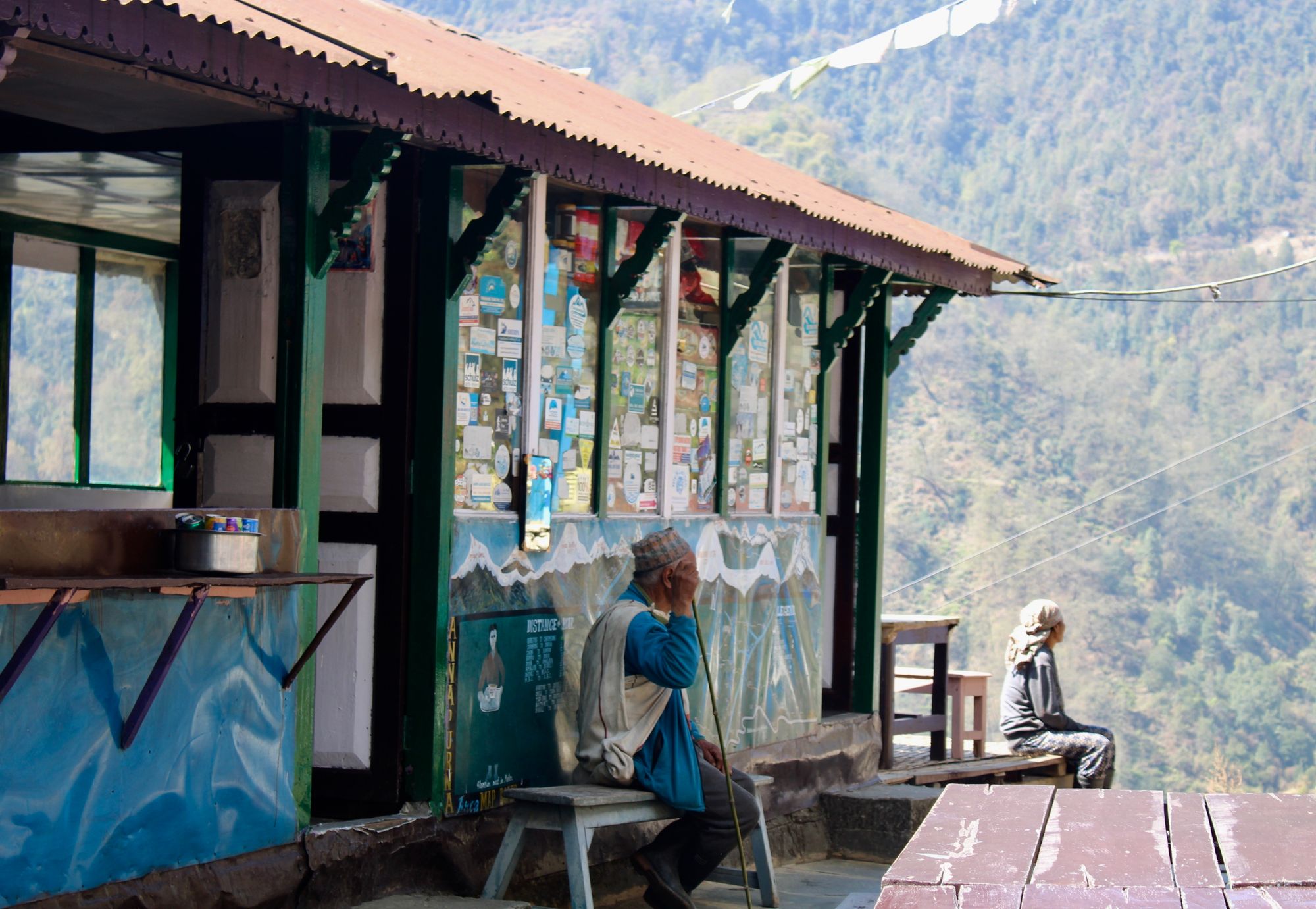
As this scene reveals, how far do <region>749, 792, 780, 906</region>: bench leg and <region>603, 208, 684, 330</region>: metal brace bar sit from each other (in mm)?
2141

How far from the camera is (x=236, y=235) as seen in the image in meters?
6.02

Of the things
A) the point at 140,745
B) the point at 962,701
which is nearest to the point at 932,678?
the point at 962,701

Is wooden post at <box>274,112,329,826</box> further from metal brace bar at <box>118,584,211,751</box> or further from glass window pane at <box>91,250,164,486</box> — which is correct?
glass window pane at <box>91,250,164,486</box>

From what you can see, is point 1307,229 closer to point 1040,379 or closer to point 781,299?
point 1040,379

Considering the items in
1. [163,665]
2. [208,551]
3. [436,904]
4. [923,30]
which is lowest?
[436,904]

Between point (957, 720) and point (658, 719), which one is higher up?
point (658, 719)

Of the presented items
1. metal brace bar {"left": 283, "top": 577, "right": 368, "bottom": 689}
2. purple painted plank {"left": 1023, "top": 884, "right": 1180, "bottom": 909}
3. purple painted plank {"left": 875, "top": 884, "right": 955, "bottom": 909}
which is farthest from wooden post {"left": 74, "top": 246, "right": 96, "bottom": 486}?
purple painted plank {"left": 1023, "top": 884, "right": 1180, "bottom": 909}

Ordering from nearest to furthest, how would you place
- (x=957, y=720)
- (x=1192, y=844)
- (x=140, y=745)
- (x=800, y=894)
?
(x=1192, y=844) < (x=140, y=745) < (x=800, y=894) < (x=957, y=720)

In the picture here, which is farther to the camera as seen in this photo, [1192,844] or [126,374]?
[126,374]

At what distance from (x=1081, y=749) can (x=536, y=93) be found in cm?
697

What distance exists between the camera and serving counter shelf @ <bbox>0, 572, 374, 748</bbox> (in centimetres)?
444

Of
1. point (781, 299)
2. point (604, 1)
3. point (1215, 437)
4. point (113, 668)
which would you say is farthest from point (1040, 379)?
point (113, 668)

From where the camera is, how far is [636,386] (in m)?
7.72

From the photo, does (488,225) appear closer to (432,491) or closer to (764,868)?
(432,491)
